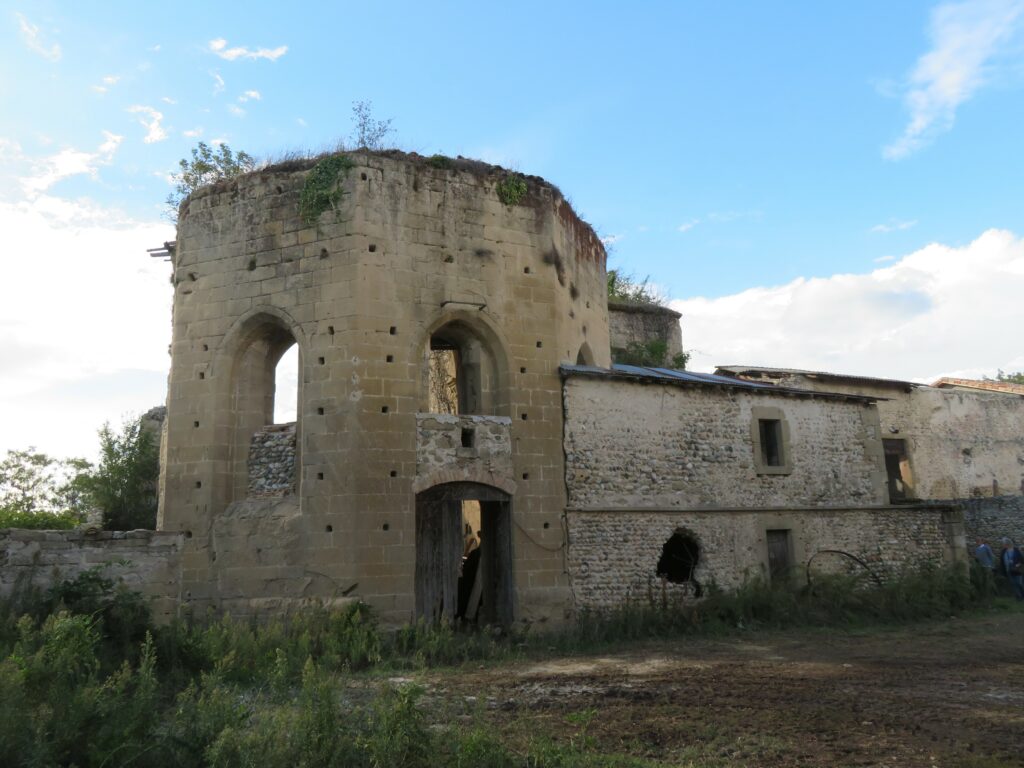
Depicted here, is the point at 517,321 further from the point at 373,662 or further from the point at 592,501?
the point at 373,662

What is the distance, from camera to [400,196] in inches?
480

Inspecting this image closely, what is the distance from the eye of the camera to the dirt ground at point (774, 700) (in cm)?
564

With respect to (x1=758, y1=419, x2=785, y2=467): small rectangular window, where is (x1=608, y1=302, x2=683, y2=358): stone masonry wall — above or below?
above

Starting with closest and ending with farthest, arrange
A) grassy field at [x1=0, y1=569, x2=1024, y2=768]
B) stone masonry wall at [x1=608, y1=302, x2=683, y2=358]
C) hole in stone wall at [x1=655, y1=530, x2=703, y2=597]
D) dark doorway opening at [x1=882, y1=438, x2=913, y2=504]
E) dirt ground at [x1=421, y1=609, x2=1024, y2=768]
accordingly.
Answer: grassy field at [x1=0, y1=569, x2=1024, y2=768] → dirt ground at [x1=421, y1=609, x2=1024, y2=768] → hole in stone wall at [x1=655, y1=530, x2=703, y2=597] → stone masonry wall at [x1=608, y1=302, x2=683, y2=358] → dark doorway opening at [x1=882, y1=438, x2=913, y2=504]

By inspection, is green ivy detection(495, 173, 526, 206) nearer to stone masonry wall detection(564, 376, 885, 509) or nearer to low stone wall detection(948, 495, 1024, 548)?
stone masonry wall detection(564, 376, 885, 509)

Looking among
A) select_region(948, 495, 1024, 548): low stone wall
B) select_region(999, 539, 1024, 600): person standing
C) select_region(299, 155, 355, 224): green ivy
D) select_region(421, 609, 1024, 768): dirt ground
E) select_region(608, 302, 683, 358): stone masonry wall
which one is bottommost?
select_region(421, 609, 1024, 768): dirt ground

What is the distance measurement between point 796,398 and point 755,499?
2.38 metres

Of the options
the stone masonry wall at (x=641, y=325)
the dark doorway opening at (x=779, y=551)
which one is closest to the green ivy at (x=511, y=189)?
the dark doorway opening at (x=779, y=551)

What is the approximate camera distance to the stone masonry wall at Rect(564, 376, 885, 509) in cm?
1268

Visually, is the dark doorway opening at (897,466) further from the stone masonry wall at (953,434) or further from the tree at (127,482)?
the tree at (127,482)

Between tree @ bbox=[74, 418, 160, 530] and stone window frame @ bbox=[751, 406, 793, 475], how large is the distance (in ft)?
48.6

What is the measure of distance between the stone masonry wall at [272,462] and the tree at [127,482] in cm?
920

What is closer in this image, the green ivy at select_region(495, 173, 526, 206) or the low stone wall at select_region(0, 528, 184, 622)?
the low stone wall at select_region(0, 528, 184, 622)

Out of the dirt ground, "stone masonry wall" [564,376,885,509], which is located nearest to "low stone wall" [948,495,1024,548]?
"stone masonry wall" [564,376,885,509]
